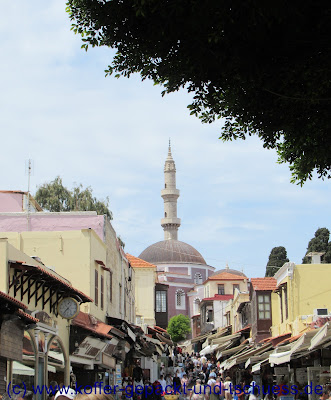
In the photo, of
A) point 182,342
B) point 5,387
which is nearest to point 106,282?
point 5,387

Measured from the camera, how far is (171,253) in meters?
116

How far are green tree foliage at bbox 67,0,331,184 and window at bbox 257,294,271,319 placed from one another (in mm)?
26380

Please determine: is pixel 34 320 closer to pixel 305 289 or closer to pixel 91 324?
pixel 91 324

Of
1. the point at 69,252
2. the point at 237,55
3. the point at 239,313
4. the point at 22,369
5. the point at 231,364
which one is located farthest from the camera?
the point at 239,313

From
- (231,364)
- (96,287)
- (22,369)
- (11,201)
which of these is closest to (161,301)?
(231,364)

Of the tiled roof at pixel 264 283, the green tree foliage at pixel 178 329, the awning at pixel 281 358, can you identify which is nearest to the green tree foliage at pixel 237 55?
the awning at pixel 281 358

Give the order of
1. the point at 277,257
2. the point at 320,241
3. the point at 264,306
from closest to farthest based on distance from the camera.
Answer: the point at 264,306, the point at 320,241, the point at 277,257

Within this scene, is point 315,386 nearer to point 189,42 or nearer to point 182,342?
point 189,42

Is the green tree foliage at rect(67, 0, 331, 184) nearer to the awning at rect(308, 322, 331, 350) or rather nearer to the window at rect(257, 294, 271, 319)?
the awning at rect(308, 322, 331, 350)

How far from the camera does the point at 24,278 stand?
1817 cm

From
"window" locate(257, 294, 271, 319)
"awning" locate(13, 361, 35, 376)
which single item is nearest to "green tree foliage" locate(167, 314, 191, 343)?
"window" locate(257, 294, 271, 319)

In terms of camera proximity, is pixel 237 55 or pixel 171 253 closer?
pixel 237 55

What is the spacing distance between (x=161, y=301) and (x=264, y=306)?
24962 mm

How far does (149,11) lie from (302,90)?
2.31m
